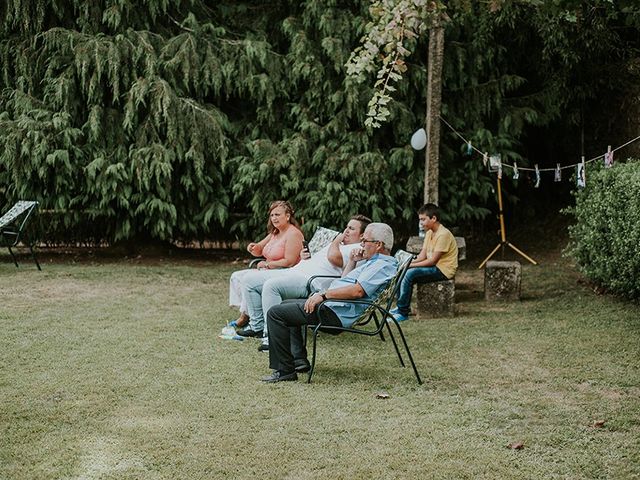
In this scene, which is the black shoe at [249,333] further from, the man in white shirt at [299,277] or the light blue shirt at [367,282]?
the light blue shirt at [367,282]

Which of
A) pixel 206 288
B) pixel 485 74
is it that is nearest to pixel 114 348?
pixel 206 288

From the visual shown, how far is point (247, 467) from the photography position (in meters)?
4.07

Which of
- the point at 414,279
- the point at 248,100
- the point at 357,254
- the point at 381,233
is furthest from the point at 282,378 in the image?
the point at 248,100

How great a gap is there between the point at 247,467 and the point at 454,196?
328 inches

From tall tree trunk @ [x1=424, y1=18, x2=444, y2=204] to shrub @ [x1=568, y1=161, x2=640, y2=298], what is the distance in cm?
177

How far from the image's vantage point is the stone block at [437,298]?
7984 millimetres

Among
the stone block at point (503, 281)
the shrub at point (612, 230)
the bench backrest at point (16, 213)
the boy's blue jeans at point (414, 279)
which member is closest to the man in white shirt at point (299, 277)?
the boy's blue jeans at point (414, 279)

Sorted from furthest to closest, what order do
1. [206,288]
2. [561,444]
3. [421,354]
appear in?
[206,288] → [421,354] → [561,444]

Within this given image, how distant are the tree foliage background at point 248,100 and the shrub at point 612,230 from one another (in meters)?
2.71

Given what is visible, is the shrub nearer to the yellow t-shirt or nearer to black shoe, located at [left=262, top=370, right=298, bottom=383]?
the yellow t-shirt

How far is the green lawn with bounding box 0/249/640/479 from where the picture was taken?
4137 millimetres

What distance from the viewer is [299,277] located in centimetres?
649

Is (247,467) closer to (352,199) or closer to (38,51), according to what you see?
(352,199)

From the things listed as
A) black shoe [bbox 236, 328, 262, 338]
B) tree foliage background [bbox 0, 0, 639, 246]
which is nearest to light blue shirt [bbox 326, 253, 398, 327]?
black shoe [bbox 236, 328, 262, 338]
